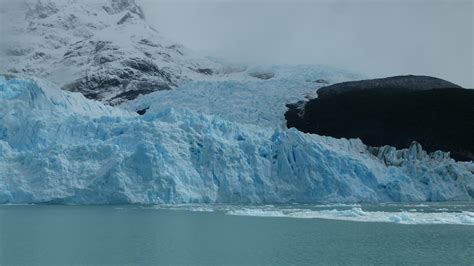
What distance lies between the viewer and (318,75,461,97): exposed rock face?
47.1 metres

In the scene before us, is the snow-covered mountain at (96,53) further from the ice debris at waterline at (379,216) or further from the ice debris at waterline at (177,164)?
the ice debris at waterline at (379,216)

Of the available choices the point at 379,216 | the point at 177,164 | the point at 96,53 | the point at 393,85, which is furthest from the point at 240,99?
the point at 96,53

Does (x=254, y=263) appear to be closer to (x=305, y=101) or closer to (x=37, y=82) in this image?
(x=37, y=82)

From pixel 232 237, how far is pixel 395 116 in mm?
30295

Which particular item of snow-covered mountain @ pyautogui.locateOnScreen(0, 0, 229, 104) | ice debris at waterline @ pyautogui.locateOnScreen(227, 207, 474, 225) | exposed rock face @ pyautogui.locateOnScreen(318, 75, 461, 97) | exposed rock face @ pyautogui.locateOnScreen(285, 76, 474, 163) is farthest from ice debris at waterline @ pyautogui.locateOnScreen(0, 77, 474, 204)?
snow-covered mountain @ pyautogui.locateOnScreen(0, 0, 229, 104)

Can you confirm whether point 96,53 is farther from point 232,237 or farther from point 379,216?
point 232,237

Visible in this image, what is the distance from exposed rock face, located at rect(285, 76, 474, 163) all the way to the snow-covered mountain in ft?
78.5

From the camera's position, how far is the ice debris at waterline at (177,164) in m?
24.8

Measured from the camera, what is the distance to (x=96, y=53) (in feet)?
243

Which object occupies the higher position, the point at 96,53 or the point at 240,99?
the point at 96,53

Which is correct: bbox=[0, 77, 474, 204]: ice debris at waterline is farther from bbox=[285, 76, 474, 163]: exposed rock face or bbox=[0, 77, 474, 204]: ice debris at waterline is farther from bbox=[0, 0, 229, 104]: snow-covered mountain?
bbox=[0, 0, 229, 104]: snow-covered mountain

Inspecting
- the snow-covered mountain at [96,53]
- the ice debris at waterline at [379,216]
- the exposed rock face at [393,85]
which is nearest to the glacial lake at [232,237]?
the ice debris at waterline at [379,216]

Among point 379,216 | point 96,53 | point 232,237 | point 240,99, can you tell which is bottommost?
point 232,237

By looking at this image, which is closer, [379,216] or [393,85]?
[379,216]
